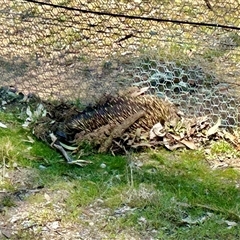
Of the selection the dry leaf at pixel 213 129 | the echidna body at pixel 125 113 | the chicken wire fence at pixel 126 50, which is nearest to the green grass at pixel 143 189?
the dry leaf at pixel 213 129

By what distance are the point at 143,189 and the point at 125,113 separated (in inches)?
29.9

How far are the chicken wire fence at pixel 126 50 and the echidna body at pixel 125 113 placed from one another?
15cm

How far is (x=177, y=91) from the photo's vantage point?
11.4 feet

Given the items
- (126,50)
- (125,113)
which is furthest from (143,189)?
(126,50)

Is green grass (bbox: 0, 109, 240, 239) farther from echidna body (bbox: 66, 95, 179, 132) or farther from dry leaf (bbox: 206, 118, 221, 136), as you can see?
echidna body (bbox: 66, 95, 179, 132)

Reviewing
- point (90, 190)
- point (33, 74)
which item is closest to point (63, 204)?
point (90, 190)

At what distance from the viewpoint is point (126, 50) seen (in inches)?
139

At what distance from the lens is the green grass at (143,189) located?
7.63ft

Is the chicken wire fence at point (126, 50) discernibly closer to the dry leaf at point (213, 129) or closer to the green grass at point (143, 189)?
the dry leaf at point (213, 129)

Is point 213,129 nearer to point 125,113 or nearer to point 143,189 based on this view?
point 125,113

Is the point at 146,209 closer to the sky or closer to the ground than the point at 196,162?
closer to the ground

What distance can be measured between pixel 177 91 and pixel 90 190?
46.0 inches

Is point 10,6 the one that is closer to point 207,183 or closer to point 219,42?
point 219,42

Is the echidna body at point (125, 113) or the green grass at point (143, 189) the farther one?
the echidna body at point (125, 113)
